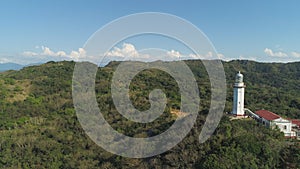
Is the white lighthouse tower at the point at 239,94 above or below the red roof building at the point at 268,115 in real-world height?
above

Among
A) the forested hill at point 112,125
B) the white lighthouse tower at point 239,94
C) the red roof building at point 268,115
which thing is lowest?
the forested hill at point 112,125

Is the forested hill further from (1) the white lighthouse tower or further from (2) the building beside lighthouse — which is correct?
(1) the white lighthouse tower

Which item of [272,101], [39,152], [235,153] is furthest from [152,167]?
[272,101]

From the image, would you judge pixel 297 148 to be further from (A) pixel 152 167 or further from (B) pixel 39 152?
(B) pixel 39 152

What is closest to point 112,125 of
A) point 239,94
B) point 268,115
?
point 239,94

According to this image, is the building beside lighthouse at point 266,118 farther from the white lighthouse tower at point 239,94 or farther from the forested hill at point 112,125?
the forested hill at point 112,125

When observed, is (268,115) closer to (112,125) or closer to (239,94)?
(239,94)

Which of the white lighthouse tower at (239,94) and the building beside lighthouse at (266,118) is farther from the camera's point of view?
the white lighthouse tower at (239,94)

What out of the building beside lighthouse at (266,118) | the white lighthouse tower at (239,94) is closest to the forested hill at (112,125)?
the building beside lighthouse at (266,118)

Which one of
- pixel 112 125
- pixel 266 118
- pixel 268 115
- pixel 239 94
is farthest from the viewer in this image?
pixel 112 125
